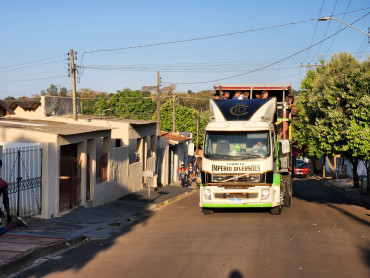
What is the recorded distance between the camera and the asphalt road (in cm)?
957

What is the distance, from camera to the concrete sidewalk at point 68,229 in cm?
1090

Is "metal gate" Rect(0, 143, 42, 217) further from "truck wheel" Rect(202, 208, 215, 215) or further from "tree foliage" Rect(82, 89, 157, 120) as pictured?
"tree foliage" Rect(82, 89, 157, 120)

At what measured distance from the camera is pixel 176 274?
365 inches

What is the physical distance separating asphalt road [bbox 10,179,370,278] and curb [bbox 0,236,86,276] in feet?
0.88

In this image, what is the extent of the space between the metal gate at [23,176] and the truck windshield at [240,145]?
5.47 meters

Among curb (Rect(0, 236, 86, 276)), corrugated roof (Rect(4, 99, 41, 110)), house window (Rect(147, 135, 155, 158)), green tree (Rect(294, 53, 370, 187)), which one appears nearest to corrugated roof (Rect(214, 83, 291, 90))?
green tree (Rect(294, 53, 370, 187))

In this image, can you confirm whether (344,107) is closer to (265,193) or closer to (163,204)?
(265,193)

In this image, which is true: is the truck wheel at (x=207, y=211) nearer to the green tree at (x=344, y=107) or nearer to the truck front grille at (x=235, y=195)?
the truck front grille at (x=235, y=195)

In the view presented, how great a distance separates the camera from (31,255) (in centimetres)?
1101

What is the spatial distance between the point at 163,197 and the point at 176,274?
18.6 meters

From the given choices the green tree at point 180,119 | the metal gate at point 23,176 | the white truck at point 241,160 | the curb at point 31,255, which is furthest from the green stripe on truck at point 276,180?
the green tree at point 180,119

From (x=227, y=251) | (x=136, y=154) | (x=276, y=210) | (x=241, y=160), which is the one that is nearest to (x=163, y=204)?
(x=136, y=154)

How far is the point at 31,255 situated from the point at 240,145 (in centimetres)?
810

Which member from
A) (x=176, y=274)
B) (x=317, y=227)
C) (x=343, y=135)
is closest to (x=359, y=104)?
(x=343, y=135)
